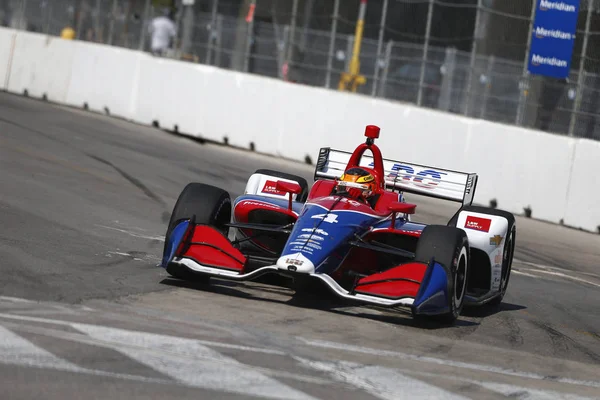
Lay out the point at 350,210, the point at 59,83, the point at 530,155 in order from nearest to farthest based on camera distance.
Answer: the point at 350,210 → the point at 530,155 → the point at 59,83

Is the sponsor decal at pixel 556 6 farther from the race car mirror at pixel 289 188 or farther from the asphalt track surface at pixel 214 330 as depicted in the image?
the race car mirror at pixel 289 188

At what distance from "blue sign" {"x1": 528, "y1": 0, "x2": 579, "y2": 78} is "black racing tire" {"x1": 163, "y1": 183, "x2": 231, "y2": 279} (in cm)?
1108

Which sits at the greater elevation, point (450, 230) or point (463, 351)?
point (450, 230)

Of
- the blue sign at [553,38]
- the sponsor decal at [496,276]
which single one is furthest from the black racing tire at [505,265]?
the blue sign at [553,38]

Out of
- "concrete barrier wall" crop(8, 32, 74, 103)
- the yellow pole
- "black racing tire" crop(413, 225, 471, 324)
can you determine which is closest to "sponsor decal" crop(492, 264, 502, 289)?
"black racing tire" crop(413, 225, 471, 324)

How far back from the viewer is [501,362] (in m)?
7.70

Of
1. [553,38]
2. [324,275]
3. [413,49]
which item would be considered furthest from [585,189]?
[324,275]

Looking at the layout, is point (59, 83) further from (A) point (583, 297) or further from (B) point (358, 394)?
(B) point (358, 394)

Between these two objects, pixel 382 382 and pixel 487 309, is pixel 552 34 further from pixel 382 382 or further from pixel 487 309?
pixel 382 382

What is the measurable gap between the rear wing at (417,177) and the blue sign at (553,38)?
29.0 feet

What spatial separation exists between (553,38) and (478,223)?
10259 mm

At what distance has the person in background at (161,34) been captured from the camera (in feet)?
86.0

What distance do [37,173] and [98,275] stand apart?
631 cm

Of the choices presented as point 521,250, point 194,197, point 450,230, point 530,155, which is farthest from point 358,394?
point 530,155
